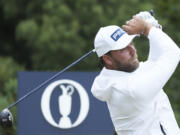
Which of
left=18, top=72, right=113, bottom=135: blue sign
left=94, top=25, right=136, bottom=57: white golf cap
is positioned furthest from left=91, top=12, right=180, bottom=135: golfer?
left=18, top=72, right=113, bottom=135: blue sign

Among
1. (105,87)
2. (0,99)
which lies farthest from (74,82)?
(105,87)

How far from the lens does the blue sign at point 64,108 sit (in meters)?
8.30

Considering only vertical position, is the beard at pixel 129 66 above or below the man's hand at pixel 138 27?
below

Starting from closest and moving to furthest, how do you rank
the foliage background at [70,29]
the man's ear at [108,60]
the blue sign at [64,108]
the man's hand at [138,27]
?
the man's hand at [138,27] < the man's ear at [108,60] < the blue sign at [64,108] < the foliage background at [70,29]

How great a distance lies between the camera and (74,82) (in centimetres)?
845

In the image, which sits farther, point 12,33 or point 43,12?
point 12,33

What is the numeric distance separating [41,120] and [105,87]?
14.2ft

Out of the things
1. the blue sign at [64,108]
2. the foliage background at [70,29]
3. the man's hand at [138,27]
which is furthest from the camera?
the foliage background at [70,29]

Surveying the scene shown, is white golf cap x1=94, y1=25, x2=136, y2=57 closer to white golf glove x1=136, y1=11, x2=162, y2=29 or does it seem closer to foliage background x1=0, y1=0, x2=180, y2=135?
white golf glove x1=136, y1=11, x2=162, y2=29

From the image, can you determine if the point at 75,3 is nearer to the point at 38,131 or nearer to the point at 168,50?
the point at 38,131

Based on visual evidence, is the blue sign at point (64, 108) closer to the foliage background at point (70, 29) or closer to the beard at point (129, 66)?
the beard at point (129, 66)

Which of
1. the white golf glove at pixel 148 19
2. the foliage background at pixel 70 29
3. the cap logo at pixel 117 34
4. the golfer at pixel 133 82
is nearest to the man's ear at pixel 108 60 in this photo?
the golfer at pixel 133 82

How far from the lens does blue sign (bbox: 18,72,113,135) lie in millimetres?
8305

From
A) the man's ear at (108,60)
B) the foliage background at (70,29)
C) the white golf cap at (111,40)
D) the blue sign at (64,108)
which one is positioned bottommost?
the man's ear at (108,60)
